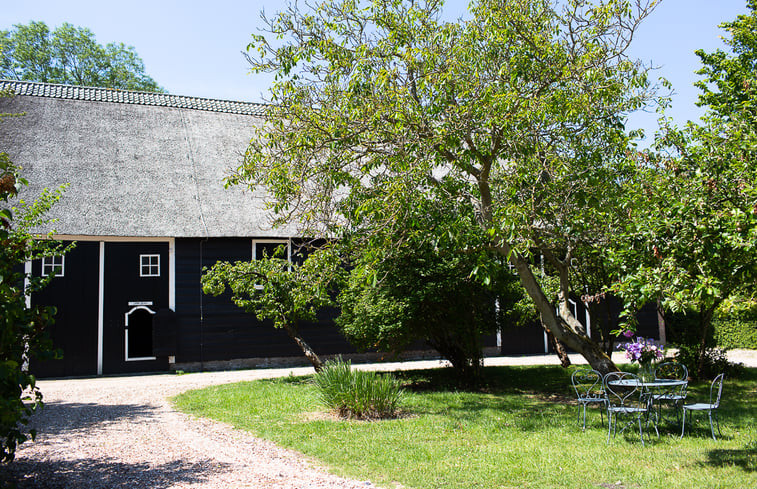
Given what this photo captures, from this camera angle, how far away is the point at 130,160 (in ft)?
59.9

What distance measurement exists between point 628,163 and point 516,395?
4.71 m

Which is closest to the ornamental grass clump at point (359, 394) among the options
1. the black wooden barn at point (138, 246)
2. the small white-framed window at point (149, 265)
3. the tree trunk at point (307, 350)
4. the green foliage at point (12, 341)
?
the tree trunk at point (307, 350)

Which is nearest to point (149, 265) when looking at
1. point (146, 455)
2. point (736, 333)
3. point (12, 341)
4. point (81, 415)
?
point (81, 415)

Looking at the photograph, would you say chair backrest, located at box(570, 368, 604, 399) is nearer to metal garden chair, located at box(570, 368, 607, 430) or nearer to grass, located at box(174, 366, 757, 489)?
metal garden chair, located at box(570, 368, 607, 430)

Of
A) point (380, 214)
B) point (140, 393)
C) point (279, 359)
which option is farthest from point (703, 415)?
point (279, 359)

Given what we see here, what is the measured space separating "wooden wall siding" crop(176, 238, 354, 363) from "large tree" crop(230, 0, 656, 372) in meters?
7.36

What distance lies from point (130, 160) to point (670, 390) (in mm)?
16108

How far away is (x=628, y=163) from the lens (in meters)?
9.55

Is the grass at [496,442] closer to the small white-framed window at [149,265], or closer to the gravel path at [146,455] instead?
the gravel path at [146,455]

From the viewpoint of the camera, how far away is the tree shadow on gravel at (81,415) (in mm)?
8430

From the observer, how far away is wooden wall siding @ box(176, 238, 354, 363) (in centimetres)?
1672

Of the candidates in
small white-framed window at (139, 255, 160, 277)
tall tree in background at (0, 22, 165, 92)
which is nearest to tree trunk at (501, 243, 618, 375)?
small white-framed window at (139, 255, 160, 277)

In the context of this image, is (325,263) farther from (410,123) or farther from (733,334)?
(733,334)

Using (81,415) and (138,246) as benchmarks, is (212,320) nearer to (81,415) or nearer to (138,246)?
(138,246)
